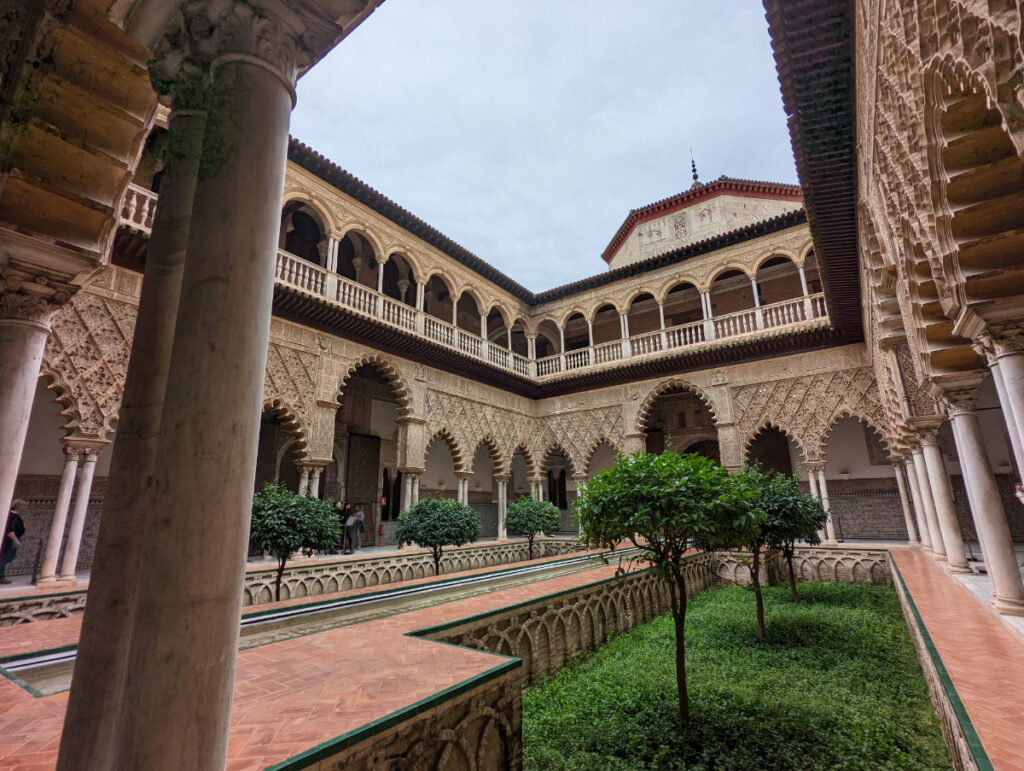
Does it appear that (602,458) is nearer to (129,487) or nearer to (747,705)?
(747,705)

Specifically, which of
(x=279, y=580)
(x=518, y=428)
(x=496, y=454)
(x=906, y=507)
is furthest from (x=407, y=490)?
(x=906, y=507)

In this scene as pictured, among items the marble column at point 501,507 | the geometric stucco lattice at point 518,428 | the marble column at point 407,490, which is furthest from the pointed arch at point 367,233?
the marble column at point 501,507

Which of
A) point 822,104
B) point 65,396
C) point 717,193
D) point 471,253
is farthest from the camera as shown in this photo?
point 717,193

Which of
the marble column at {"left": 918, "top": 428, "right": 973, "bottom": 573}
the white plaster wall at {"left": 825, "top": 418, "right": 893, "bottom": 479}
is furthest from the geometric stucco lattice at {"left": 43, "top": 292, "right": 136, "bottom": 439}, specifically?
the white plaster wall at {"left": 825, "top": 418, "right": 893, "bottom": 479}

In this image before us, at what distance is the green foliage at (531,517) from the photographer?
33.8ft

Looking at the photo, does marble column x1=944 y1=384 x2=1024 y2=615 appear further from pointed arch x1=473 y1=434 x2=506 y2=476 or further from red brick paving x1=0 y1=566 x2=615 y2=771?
pointed arch x1=473 y1=434 x2=506 y2=476

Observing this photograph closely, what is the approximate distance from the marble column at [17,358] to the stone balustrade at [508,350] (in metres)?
4.51

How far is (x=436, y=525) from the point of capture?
316 inches

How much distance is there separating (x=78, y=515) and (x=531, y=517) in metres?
7.36

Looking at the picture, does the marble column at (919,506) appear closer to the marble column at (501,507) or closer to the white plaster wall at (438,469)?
the marble column at (501,507)

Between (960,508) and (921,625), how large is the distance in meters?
10.2

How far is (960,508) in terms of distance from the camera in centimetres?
1109

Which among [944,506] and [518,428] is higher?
[518,428]

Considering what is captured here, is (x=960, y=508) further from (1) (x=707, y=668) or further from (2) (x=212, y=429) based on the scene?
(2) (x=212, y=429)
